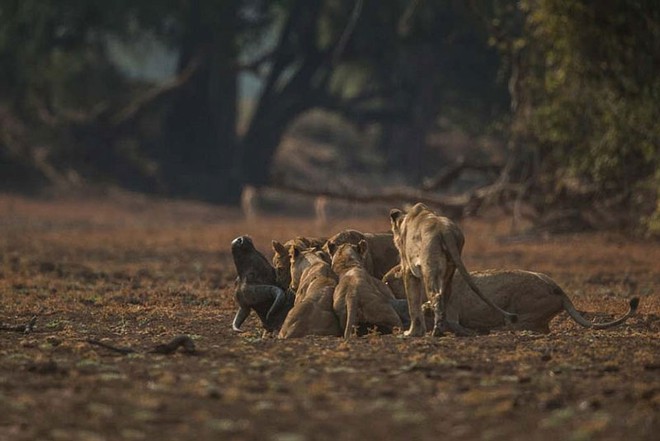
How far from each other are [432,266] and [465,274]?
0.29 meters

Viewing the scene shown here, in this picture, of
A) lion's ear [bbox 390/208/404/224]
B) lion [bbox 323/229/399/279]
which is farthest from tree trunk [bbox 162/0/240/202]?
lion's ear [bbox 390/208/404/224]

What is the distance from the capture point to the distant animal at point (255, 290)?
1168 centimetres

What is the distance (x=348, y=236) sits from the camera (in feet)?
41.9

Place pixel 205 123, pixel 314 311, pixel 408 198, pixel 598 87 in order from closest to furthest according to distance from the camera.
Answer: pixel 314 311, pixel 598 87, pixel 408 198, pixel 205 123

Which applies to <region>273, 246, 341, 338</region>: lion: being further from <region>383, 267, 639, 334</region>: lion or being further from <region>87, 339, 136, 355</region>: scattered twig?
<region>87, 339, 136, 355</region>: scattered twig

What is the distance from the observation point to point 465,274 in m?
10.8

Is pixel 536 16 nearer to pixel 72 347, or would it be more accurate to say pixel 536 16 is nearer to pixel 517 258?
pixel 517 258

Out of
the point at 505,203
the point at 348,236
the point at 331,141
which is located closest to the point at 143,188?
the point at 331,141

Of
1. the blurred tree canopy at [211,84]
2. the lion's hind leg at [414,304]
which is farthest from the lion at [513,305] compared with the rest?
the blurred tree canopy at [211,84]

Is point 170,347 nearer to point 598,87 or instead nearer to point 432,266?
point 432,266

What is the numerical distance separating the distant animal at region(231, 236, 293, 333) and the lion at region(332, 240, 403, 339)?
827 millimetres

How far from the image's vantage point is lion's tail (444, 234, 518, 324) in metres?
10.7

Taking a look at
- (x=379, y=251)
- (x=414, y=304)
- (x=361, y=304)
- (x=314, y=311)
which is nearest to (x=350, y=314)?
(x=361, y=304)

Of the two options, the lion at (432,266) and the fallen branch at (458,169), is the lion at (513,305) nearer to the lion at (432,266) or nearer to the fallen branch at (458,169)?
the lion at (432,266)
